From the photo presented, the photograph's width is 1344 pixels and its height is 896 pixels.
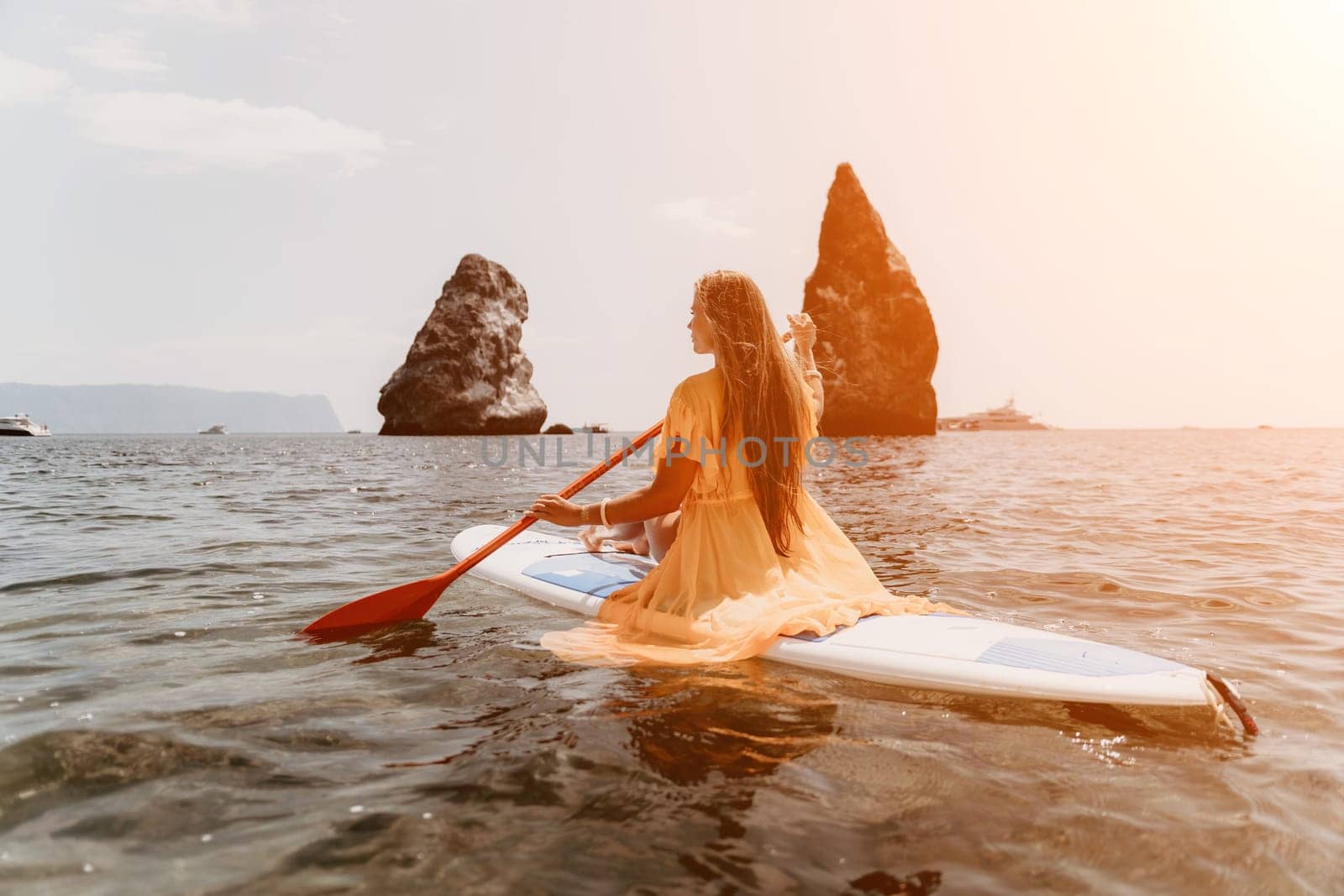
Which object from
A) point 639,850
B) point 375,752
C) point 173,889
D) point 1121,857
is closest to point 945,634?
point 1121,857

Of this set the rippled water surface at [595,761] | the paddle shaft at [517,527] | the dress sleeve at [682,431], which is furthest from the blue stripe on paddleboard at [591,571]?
the dress sleeve at [682,431]

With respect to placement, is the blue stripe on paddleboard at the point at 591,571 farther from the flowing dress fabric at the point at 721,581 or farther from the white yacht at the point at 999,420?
the white yacht at the point at 999,420

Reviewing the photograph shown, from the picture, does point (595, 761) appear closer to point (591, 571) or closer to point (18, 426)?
point (591, 571)

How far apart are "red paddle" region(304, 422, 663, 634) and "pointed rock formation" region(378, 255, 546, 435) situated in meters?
73.3

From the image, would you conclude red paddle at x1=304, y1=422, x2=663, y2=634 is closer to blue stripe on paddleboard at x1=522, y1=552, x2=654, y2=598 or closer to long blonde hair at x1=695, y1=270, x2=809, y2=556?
blue stripe on paddleboard at x1=522, y1=552, x2=654, y2=598

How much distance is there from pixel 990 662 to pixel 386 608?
352 cm

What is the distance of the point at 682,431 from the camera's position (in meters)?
4.00

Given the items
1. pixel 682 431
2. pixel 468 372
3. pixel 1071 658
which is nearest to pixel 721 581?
pixel 682 431

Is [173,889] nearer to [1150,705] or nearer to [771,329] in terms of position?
[771,329]

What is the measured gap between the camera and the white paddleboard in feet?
10.8

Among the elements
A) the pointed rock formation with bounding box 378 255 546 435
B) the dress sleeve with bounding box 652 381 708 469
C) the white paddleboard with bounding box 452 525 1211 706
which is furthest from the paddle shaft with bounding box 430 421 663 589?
the pointed rock formation with bounding box 378 255 546 435

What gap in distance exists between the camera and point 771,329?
3.98 m

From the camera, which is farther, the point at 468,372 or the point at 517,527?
the point at 468,372

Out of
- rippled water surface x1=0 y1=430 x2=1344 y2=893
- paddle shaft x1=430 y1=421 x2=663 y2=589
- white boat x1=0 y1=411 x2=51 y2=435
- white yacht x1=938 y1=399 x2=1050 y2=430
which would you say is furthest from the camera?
white yacht x1=938 y1=399 x2=1050 y2=430
